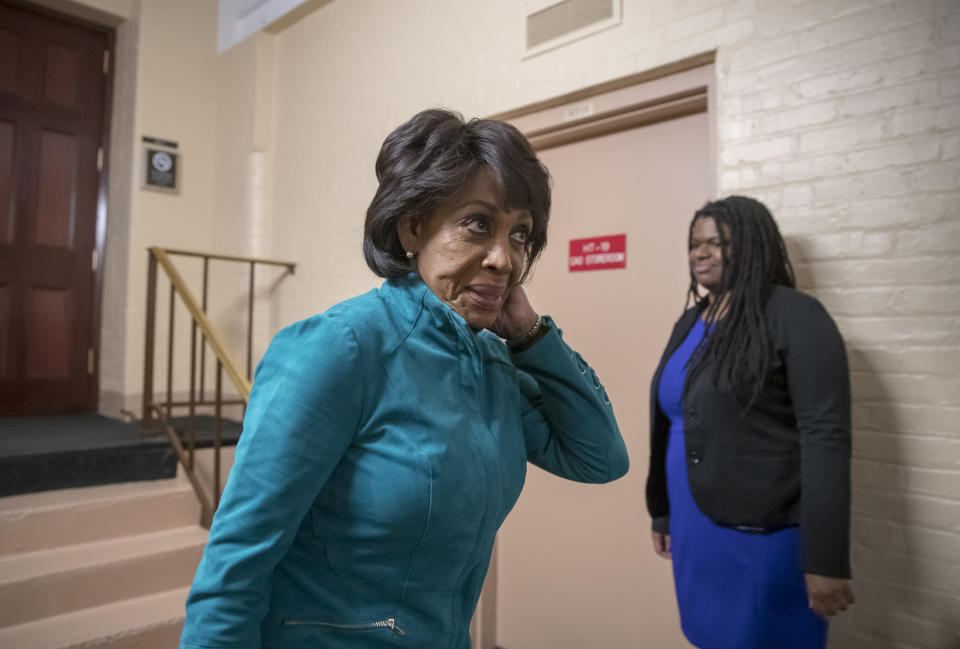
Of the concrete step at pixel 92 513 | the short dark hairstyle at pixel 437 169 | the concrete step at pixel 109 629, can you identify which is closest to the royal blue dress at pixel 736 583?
the short dark hairstyle at pixel 437 169

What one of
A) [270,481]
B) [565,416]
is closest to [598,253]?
[565,416]

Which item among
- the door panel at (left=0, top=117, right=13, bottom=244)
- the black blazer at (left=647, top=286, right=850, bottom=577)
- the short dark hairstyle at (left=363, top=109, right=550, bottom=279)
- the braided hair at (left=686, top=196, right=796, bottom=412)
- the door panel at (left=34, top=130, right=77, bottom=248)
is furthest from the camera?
the door panel at (left=34, top=130, right=77, bottom=248)

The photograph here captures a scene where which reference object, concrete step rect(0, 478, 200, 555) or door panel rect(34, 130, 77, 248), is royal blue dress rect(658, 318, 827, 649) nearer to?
concrete step rect(0, 478, 200, 555)

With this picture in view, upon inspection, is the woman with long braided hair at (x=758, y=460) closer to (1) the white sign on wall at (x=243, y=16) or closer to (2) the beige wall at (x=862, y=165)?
(2) the beige wall at (x=862, y=165)

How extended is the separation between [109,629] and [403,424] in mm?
Answer: 2099

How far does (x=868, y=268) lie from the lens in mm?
1672

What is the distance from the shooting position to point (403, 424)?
29.4 inches

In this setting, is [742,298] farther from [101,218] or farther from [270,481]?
[101,218]

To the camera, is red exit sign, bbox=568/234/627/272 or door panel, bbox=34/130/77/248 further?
door panel, bbox=34/130/77/248

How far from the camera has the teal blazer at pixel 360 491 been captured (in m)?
0.68

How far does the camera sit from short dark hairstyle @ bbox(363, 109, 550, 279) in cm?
81

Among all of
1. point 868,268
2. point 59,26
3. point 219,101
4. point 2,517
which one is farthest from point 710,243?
point 59,26

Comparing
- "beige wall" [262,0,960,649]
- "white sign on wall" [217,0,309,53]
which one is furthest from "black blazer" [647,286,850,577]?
"white sign on wall" [217,0,309,53]

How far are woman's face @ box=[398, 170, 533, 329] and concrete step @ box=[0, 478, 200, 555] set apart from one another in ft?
7.94
